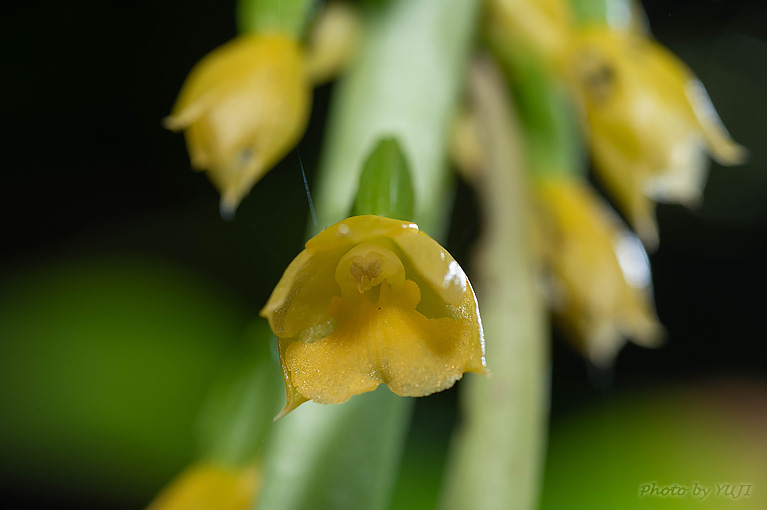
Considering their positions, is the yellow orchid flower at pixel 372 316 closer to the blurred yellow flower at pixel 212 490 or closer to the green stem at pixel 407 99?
the green stem at pixel 407 99

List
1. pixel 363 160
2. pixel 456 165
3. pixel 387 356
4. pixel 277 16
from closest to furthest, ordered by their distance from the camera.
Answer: pixel 387 356 → pixel 363 160 → pixel 277 16 → pixel 456 165

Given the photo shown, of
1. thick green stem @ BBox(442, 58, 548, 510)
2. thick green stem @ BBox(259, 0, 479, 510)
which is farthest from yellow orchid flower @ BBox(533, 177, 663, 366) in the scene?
thick green stem @ BBox(259, 0, 479, 510)

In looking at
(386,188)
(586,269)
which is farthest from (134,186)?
(386,188)

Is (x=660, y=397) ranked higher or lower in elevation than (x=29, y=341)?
lower

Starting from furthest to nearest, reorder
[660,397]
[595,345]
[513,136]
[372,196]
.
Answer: [660,397], [595,345], [513,136], [372,196]

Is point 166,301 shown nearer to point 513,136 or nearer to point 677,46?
point 513,136

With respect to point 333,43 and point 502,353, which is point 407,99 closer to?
point 333,43

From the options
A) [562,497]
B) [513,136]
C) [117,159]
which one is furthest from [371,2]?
[117,159]

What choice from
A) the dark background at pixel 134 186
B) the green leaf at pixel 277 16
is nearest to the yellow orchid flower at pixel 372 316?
the green leaf at pixel 277 16
